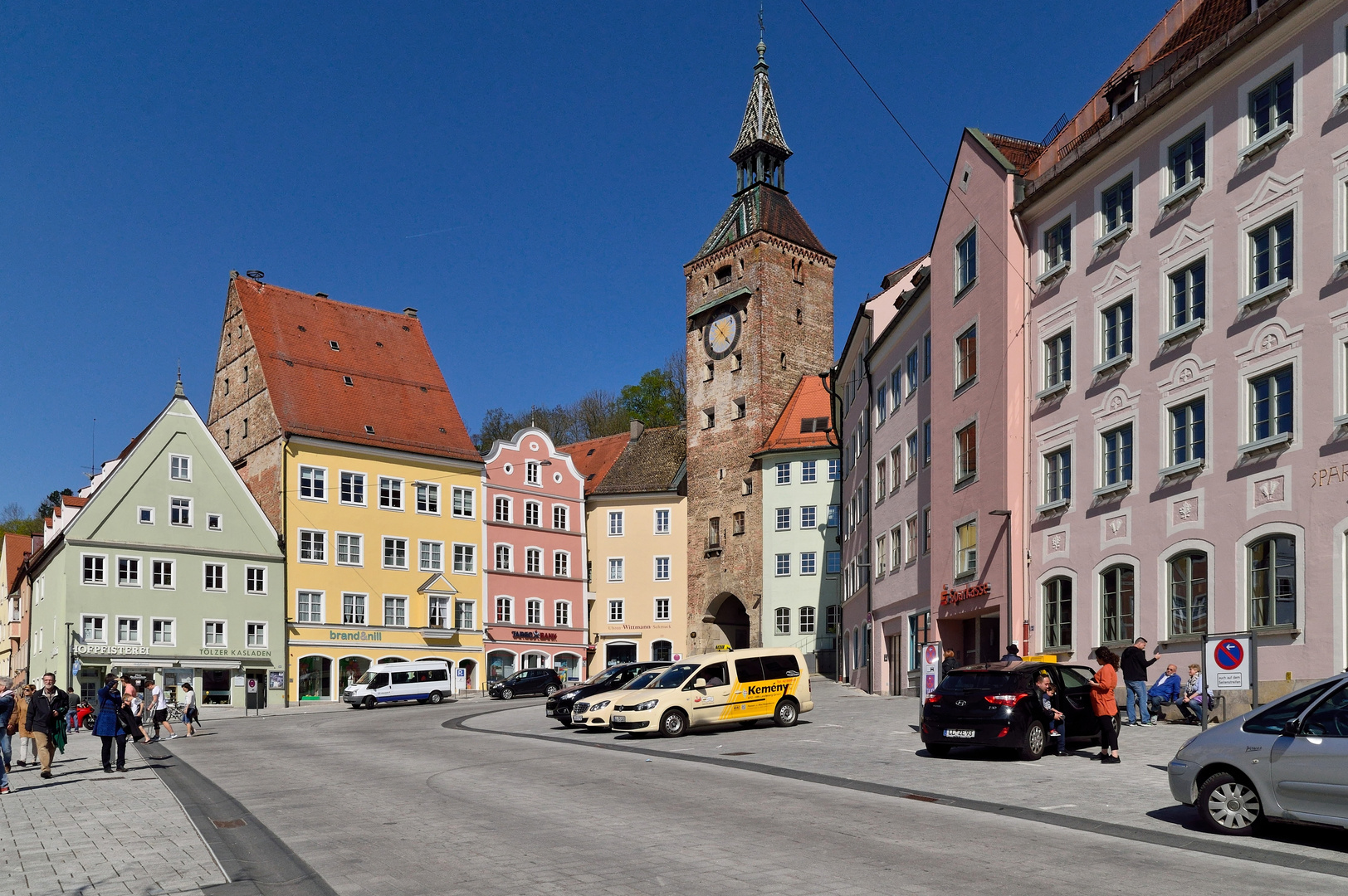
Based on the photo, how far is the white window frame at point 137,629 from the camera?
53719 mm

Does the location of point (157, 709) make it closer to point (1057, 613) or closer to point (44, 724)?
point (44, 724)

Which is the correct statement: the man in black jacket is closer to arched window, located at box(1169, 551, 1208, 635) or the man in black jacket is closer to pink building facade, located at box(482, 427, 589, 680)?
arched window, located at box(1169, 551, 1208, 635)

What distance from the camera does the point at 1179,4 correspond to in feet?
104

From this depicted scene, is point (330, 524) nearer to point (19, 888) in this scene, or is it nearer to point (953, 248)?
point (953, 248)

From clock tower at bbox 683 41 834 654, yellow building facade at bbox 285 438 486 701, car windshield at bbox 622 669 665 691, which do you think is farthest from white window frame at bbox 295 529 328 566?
car windshield at bbox 622 669 665 691

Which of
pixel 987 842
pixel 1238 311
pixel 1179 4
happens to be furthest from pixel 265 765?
pixel 1179 4

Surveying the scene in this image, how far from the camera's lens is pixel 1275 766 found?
1223 cm

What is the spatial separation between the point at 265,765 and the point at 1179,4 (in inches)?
1070

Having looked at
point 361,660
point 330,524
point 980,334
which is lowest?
point 361,660

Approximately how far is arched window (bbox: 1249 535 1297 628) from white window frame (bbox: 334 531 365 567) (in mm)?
46005

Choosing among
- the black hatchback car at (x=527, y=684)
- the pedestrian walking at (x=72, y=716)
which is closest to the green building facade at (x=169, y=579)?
the pedestrian walking at (x=72, y=716)

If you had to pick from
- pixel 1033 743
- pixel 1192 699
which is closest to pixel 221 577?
pixel 1192 699

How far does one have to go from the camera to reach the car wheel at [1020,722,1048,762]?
65.5 ft

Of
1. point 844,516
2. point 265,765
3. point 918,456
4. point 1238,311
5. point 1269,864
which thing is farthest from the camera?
point 844,516
